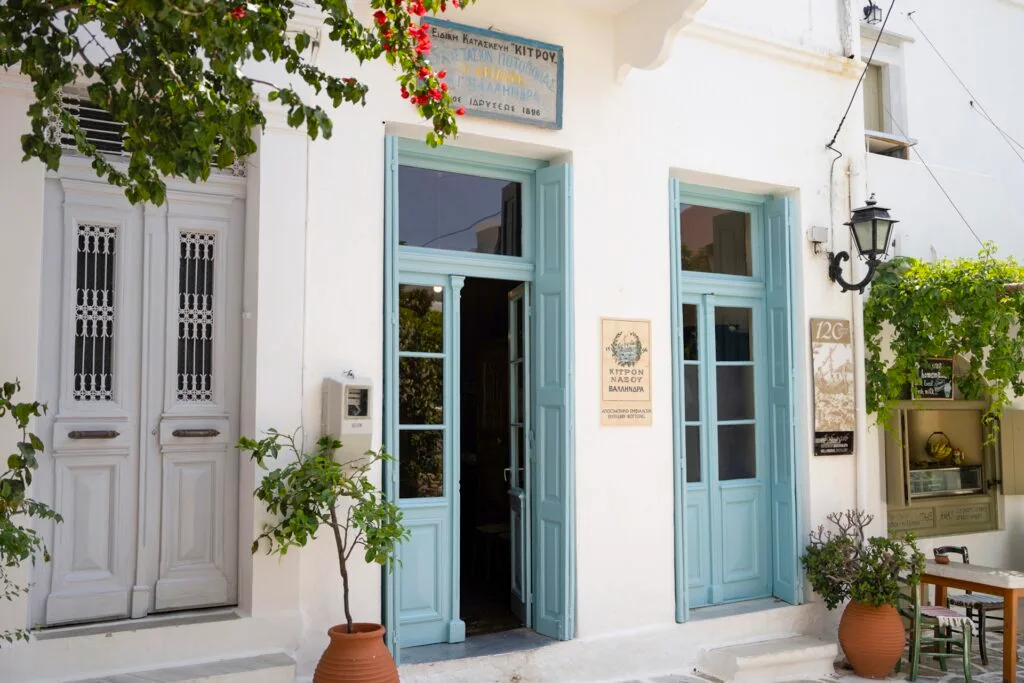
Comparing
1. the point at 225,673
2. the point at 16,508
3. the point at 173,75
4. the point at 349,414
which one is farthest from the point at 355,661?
the point at 173,75

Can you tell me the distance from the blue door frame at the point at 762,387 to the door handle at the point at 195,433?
2.98m

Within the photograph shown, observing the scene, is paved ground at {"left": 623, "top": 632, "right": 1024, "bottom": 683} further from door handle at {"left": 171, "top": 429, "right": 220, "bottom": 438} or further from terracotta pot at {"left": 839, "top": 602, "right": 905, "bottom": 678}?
door handle at {"left": 171, "top": 429, "right": 220, "bottom": 438}

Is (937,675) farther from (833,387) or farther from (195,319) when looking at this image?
(195,319)

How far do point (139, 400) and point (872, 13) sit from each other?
7.06 m

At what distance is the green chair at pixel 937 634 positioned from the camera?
6078 millimetres

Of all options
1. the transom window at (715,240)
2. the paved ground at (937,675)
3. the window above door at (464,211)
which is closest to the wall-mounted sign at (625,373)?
the window above door at (464,211)

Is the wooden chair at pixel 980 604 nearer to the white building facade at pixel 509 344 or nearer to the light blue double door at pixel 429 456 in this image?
the white building facade at pixel 509 344

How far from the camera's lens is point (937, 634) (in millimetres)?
6816

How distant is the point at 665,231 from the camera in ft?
20.4

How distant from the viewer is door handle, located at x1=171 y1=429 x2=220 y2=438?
4828 millimetres

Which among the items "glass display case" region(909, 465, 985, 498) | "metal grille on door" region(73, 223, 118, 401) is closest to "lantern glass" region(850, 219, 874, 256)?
"glass display case" region(909, 465, 985, 498)

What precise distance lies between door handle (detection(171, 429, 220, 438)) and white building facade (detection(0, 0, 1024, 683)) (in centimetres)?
2

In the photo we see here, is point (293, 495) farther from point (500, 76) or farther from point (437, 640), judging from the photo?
point (500, 76)

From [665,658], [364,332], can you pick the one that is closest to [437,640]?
[665,658]
